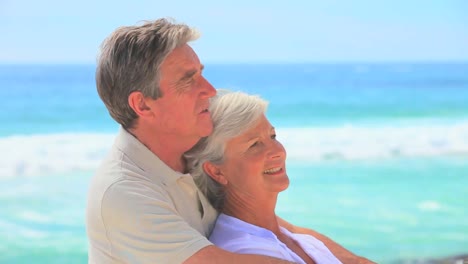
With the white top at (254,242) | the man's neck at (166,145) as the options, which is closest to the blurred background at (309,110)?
the man's neck at (166,145)

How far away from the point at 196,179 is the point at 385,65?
24171 mm

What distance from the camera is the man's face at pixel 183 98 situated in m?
2.09

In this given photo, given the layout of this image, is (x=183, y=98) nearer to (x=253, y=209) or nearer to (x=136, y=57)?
(x=136, y=57)

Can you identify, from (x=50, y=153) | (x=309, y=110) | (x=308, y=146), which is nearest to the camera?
(x=50, y=153)

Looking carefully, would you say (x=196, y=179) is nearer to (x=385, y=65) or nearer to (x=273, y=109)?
(x=273, y=109)

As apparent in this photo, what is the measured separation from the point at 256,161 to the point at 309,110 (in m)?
15.3

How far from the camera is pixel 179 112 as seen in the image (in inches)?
84.1

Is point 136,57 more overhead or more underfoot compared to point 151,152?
more overhead

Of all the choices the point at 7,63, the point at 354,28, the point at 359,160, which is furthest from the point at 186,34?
the point at 354,28

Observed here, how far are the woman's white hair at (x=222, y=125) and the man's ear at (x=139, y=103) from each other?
27 centimetres

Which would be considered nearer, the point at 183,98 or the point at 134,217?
the point at 134,217

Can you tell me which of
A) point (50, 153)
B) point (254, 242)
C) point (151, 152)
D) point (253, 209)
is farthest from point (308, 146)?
point (151, 152)

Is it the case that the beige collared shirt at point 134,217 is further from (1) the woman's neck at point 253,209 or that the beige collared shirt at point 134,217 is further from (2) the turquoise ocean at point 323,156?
(2) the turquoise ocean at point 323,156

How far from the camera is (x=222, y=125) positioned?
2324 millimetres
